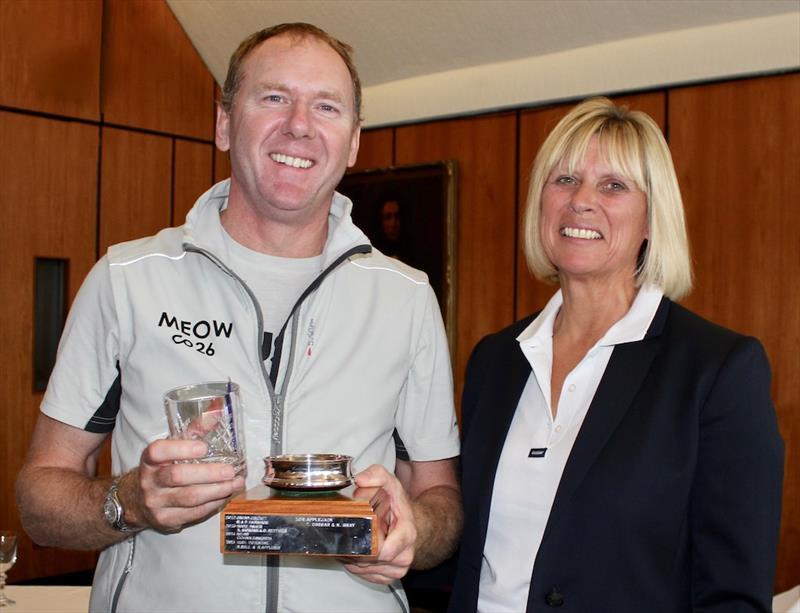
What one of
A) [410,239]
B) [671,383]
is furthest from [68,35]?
[671,383]

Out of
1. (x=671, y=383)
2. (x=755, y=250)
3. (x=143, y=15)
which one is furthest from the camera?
(x=143, y=15)

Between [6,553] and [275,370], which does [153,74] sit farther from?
[275,370]

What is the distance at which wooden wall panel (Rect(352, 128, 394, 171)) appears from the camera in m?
7.62

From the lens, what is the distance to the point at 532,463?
2.10m

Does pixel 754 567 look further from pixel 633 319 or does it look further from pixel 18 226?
pixel 18 226

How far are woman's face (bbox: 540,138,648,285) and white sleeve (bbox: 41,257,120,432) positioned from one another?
1125mm

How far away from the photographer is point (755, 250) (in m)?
5.52

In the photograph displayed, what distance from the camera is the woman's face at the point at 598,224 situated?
7.41 feet

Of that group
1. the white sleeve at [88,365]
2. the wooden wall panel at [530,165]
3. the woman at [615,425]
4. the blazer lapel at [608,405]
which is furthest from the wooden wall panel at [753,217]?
the white sleeve at [88,365]

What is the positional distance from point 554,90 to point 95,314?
201 inches

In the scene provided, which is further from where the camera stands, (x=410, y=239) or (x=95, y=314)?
(x=410, y=239)

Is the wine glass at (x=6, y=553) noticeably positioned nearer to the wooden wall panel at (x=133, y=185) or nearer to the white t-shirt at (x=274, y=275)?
the white t-shirt at (x=274, y=275)

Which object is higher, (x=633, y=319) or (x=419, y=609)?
(x=633, y=319)

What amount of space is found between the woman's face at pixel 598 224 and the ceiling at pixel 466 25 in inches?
145
